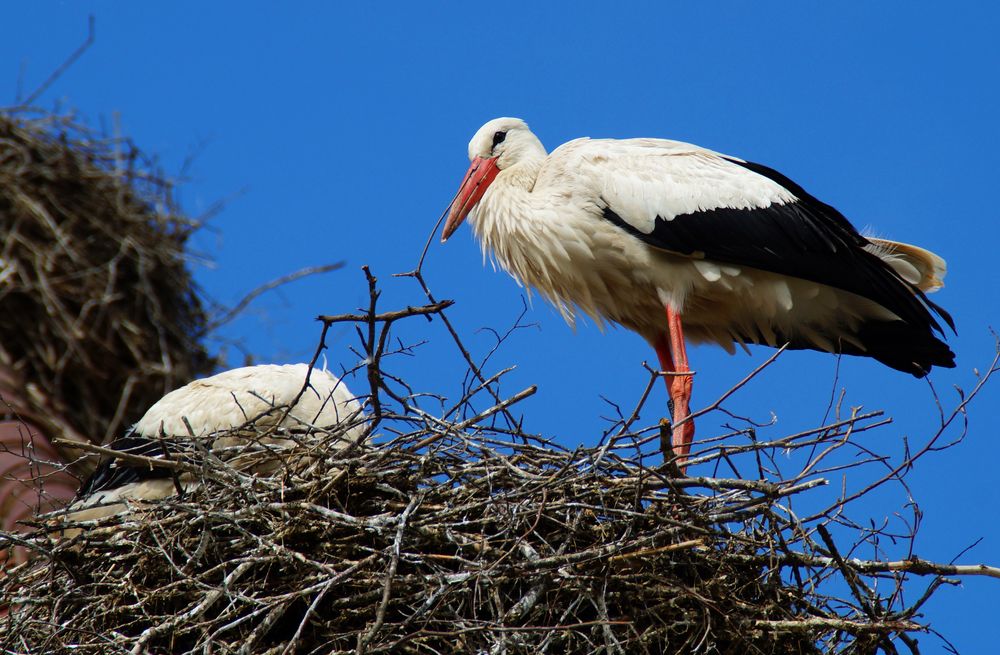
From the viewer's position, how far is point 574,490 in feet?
11.9

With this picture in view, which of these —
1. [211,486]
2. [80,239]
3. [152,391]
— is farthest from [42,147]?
[211,486]

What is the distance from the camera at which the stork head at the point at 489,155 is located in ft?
16.7

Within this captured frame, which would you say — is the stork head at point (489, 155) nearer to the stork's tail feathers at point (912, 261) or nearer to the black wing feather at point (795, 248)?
the black wing feather at point (795, 248)

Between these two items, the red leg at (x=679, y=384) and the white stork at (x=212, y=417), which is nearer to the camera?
the white stork at (x=212, y=417)

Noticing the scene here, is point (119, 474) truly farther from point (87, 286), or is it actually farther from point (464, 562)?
point (87, 286)

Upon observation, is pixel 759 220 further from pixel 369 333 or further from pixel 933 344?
pixel 369 333

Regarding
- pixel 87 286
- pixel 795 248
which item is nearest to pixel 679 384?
pixel 795 248

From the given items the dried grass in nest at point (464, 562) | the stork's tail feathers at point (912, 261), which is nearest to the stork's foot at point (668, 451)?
the dried grass in nest at point (464, 562)

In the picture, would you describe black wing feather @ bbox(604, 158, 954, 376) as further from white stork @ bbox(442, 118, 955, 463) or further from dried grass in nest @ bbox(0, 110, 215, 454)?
dried grass in nest @ bbox(0, 110, 215, 454)

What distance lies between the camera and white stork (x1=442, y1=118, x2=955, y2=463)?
4629mm

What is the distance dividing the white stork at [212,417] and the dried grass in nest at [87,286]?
3010mm

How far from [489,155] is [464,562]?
6.94 ft

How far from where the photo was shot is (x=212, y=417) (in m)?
4.54

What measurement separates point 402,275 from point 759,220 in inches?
66.5
